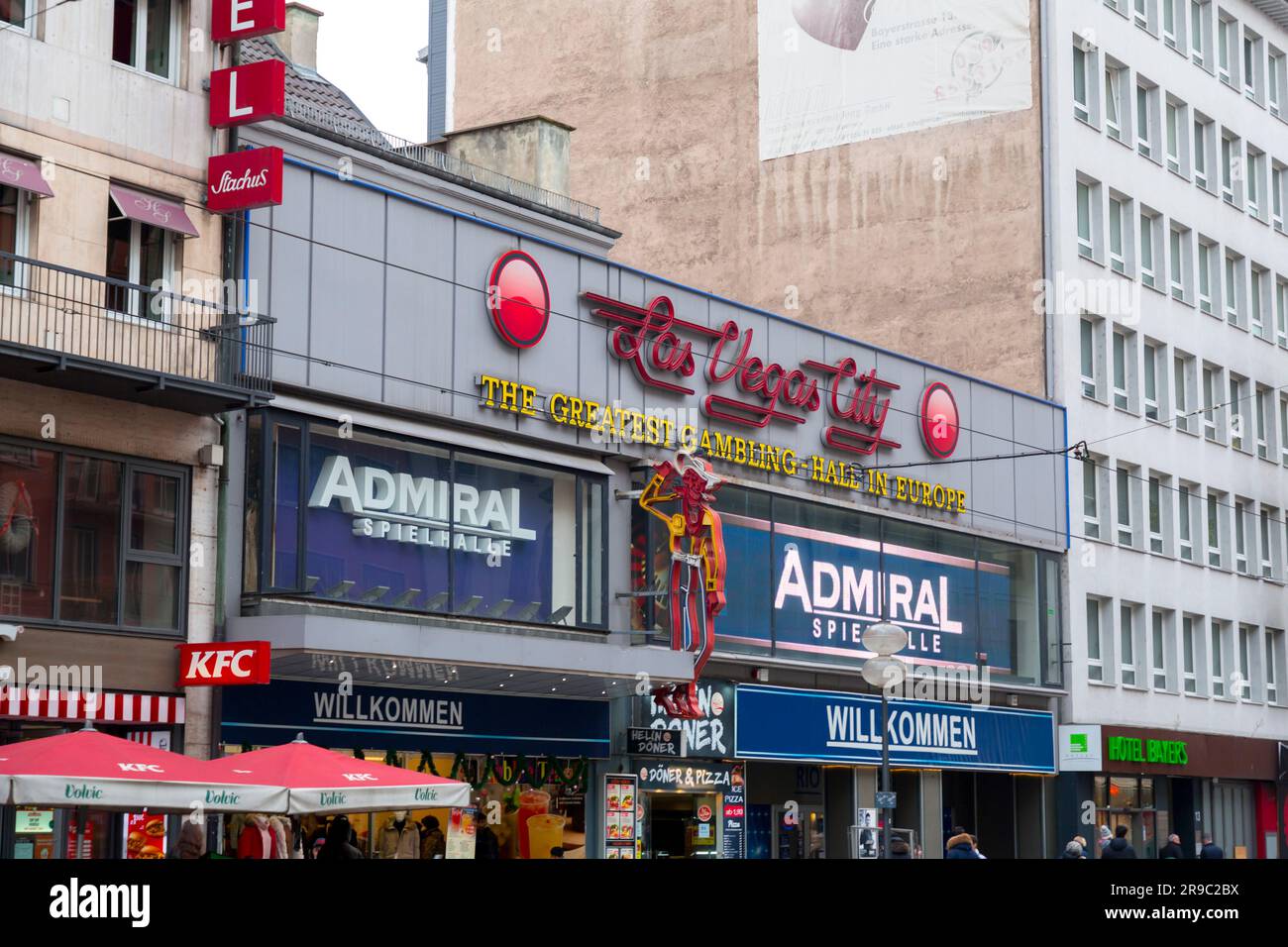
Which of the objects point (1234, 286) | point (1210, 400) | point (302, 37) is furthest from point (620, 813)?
point (1234, 286)

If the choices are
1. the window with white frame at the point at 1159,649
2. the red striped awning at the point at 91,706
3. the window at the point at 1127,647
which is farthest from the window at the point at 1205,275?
the red striped awning at the point at 91,706

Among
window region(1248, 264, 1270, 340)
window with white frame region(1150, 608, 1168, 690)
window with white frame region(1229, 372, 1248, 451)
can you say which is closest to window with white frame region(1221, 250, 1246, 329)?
window region(1248, 264, 1270, 340)

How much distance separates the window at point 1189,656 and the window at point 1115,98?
1227 cm

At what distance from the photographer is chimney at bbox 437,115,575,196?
32.6 m

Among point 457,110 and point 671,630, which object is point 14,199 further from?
point 457,110

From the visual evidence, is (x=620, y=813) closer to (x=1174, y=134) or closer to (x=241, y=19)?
(x=241, y=19)

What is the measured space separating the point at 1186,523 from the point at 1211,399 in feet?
13.2

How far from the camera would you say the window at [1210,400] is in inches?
1903

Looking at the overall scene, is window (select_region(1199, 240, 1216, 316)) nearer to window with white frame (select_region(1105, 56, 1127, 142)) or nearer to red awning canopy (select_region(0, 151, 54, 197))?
window with white frame (select_region(1105, 56, 1127, 142))

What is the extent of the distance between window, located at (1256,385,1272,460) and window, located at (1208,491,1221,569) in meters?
3.36

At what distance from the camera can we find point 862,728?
33406 mm

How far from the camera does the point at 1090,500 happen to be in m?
42.5

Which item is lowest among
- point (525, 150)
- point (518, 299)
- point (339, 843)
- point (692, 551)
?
point (339, 843)

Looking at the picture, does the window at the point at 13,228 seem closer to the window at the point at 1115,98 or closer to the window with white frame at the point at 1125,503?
the window with white frame at the point at 1125,503
